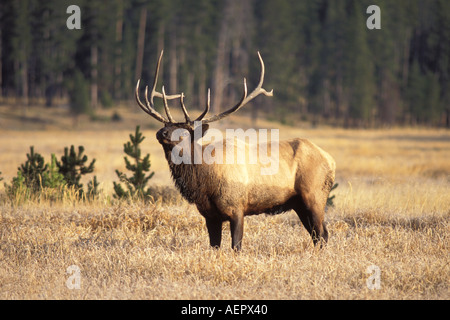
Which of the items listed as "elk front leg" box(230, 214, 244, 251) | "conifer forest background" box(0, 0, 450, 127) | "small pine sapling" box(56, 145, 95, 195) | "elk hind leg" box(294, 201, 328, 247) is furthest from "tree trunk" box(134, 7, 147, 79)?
"elk front leg" box(230, 214, 244, 251)

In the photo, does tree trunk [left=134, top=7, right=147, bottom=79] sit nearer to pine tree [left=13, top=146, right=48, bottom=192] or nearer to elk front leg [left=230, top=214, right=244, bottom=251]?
pine tree [left=13, top=146, right=48, bottom=192]

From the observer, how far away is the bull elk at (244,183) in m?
6.17

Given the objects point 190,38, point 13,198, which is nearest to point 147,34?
point 190,38

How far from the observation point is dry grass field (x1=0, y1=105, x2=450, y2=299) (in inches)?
194

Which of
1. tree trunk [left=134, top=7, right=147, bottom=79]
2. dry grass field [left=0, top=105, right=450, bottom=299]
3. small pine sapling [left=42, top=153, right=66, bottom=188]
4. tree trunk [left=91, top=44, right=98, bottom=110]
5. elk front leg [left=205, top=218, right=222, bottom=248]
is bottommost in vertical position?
dry grass field [left=0, top=105, right=450, bottom=299]

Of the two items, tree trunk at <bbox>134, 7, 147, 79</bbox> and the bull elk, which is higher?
tree trunk at <bbox>134, 7, 147, 79</bbox>

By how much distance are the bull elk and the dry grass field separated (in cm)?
46

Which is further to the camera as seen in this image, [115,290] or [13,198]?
[13,198]

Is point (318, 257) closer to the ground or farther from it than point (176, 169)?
closer to the ground

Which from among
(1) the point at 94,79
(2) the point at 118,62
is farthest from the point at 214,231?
(2) the point at 118,62

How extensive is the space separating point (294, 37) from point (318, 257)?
178 feet

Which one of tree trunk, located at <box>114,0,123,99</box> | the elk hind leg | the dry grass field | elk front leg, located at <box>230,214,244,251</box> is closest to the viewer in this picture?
the dry grass field
